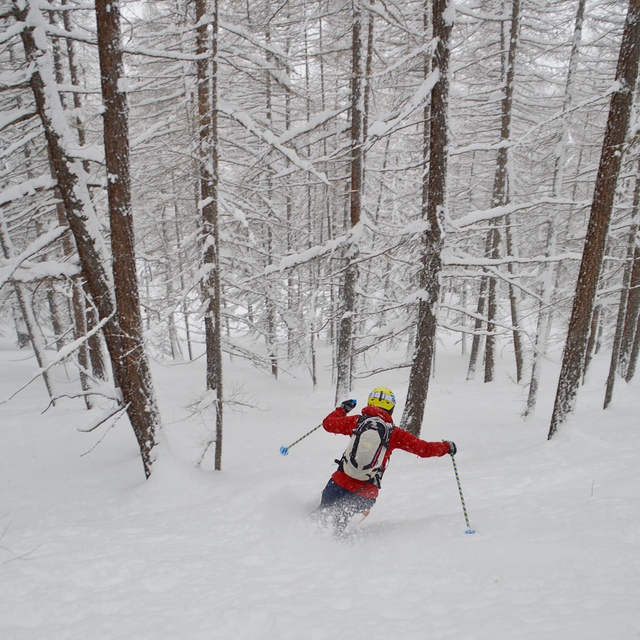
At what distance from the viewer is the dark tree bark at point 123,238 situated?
6296mm

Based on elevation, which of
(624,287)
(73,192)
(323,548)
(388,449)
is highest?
(73,192)

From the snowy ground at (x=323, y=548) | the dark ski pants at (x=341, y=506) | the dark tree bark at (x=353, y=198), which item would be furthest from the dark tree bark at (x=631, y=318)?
the dark ski pants at (x=341, y=506)

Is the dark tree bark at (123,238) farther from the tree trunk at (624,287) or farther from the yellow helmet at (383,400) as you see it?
the tree trunk at (624,287)

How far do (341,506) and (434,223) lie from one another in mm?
5339

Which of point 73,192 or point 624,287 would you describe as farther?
point 624,287

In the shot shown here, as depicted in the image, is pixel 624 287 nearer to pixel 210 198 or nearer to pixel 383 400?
pixel 383 400

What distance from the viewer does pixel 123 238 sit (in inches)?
271

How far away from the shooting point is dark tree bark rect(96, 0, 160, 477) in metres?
6.30

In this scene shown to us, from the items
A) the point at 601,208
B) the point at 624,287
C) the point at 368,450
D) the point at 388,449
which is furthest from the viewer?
the point at 624,287

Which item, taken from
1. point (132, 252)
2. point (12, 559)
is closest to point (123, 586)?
point (12, 559)

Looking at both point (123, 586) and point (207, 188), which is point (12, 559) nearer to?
point (123, 586)

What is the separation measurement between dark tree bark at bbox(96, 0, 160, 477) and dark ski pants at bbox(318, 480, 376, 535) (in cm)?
388

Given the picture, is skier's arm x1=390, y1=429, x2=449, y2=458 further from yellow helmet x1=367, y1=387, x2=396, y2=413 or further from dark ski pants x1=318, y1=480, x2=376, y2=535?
dark ski pants x1=318, y1=480, x2=376, y2=535

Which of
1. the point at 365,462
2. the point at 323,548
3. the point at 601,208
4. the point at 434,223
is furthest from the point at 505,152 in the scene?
the point at 323,548
